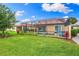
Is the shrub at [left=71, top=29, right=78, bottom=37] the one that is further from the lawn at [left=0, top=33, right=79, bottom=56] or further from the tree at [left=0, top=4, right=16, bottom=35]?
the tree at [left=0, top=4, right=16, bottom=35]

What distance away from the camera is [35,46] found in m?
2.24

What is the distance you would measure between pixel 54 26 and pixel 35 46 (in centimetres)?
24

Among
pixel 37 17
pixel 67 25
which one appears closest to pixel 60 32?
pixel 67 25

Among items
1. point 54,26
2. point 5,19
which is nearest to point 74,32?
point 54,26

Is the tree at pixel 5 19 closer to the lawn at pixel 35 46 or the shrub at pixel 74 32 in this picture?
the lawn at pixel 35 46

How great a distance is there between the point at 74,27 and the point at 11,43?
57 centimetres

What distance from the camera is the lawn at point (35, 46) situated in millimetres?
2225

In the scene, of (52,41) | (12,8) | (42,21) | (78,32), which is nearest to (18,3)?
(12,8)

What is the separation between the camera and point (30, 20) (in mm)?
2273

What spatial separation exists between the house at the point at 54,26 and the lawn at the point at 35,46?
0.21 feet

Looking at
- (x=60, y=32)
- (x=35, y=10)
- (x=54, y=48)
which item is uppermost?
(x=35, y=10)

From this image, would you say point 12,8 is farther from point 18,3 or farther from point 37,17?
point 37,17

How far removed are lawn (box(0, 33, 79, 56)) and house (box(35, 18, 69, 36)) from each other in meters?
0.06

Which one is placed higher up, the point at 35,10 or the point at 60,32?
the point at 35,10
